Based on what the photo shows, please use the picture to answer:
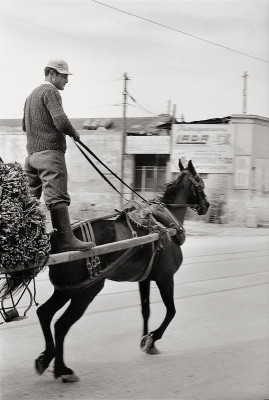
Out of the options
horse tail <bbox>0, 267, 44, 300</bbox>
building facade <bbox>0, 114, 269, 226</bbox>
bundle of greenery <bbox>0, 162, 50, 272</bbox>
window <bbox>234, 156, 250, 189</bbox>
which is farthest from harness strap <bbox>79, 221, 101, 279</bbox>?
window <bbox>234, 156, 250, 189</bbox>

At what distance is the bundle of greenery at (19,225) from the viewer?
393 centimetres

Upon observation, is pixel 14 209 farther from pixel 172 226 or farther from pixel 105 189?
pixel 105 189

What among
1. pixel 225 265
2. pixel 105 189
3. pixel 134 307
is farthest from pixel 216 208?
pixel 134 307

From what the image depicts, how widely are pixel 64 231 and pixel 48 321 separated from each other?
3.31 ft

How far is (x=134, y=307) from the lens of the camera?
301 inches

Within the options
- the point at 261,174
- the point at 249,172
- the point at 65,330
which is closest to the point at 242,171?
the point at 249,172

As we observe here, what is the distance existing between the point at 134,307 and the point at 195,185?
2.03 metres

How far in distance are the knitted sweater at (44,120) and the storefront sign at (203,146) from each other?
53.4ft

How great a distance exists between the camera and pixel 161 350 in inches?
236

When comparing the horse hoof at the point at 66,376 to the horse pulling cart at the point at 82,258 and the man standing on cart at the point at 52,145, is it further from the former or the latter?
the man standing on cart at the point at 52,145

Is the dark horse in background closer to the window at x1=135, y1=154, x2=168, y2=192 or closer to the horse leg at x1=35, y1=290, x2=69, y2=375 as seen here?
the horse leg at x1=35, y1=290, x2=69, y2=375

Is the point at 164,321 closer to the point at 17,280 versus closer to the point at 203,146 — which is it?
the point at 17,280

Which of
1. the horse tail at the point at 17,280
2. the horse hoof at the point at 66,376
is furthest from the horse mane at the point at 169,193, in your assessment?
the horse hoof at the point at 66,376

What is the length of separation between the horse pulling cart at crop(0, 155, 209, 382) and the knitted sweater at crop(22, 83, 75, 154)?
0.73m
